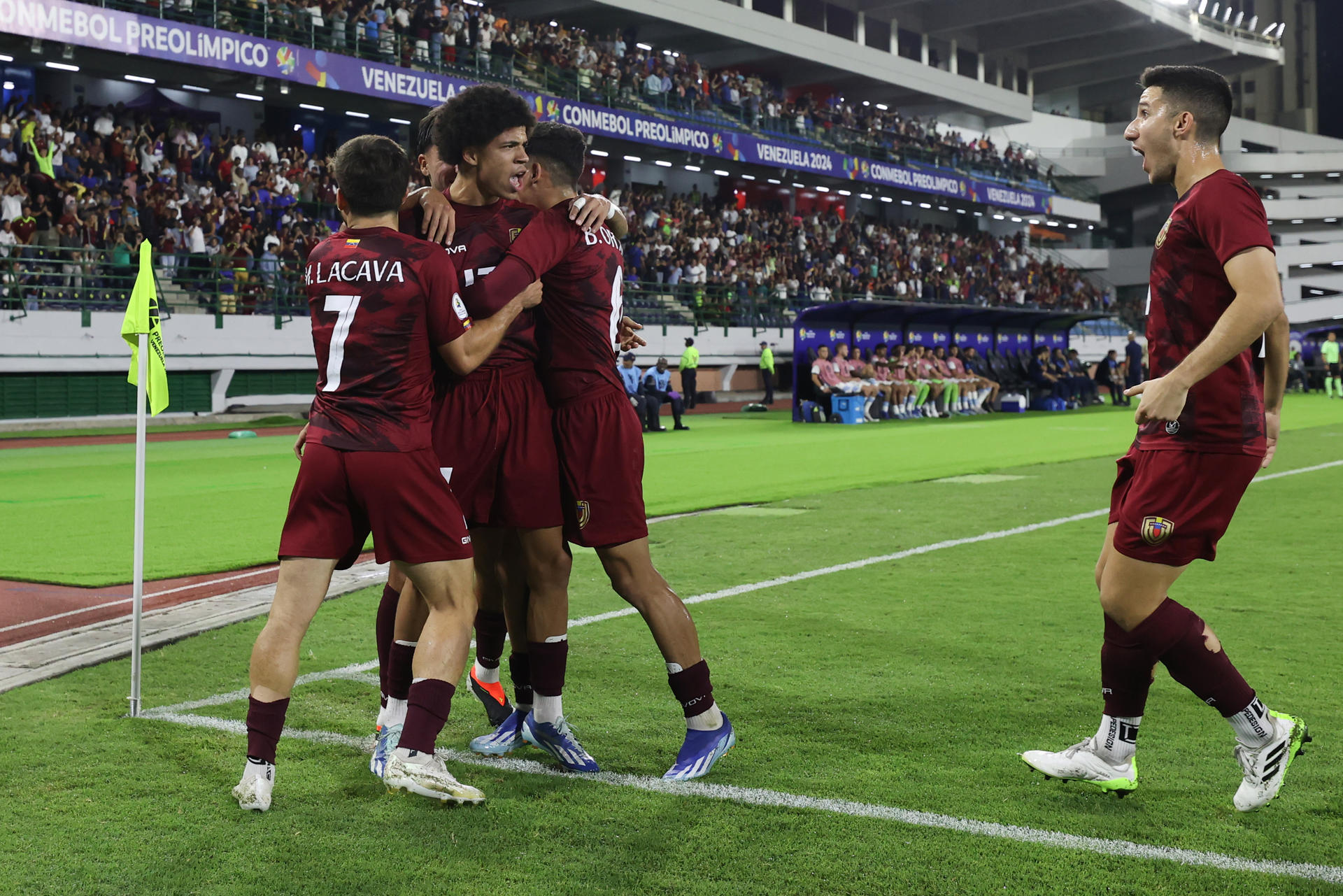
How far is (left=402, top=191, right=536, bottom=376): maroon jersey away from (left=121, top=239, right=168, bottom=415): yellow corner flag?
1.30 m

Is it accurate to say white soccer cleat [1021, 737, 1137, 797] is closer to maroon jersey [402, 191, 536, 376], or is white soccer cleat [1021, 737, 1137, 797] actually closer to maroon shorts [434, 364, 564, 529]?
maroon shorts [434, 364, 564, 529]

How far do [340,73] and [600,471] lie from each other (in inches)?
1126

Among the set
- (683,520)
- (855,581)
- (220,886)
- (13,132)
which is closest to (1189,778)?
(220,886)

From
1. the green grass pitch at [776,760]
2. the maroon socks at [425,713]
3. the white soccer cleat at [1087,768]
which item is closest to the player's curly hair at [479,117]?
the maroon socks at [425,713]

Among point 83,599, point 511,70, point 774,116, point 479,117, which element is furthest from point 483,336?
point 774,116

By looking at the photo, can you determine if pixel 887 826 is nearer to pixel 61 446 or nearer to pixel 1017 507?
pixel 1017 507

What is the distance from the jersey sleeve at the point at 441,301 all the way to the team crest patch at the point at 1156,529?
2245mm

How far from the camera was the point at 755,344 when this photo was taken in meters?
37.1

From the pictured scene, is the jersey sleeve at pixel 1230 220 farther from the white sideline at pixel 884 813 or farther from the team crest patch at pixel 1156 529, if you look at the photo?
the white sideline at pixel 884 813

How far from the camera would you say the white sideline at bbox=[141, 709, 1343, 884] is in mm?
3326

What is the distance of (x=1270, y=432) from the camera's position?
4043 mm

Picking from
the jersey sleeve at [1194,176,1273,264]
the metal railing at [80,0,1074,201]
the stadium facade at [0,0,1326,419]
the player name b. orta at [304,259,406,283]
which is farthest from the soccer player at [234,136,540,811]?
the metal railing at [80,0,1074,201]

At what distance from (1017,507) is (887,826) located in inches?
328

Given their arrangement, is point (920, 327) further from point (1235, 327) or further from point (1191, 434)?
point (1235, 327)
